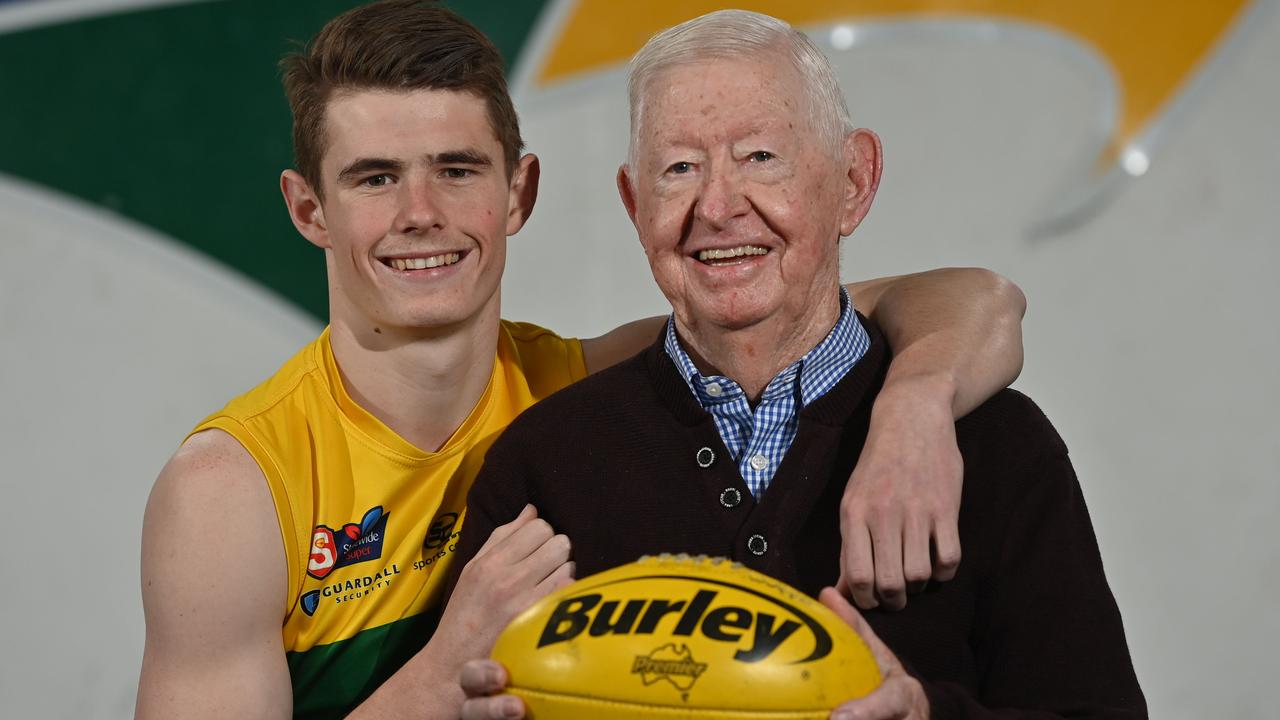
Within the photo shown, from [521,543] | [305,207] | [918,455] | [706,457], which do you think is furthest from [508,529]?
[305,207]

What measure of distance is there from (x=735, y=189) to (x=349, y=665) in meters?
0.80

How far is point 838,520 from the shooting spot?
123cm

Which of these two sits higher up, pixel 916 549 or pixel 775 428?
pixel 775 428

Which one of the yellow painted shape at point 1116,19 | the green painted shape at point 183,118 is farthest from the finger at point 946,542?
the green painted shape at point 183,118

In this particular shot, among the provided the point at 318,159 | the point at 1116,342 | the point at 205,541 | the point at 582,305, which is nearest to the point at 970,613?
the point at 205,541

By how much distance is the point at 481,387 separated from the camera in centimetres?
170

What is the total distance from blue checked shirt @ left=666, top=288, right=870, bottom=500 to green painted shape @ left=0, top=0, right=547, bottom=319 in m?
1.80

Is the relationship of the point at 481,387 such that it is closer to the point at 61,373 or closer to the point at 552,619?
the point at 552,619

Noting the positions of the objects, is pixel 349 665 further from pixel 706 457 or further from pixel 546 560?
pixel 706 457

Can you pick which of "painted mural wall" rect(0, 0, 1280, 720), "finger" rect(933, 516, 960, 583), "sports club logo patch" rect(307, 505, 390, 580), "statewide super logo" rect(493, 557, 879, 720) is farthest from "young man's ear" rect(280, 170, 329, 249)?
"painted mural wall" rect(0, 0, 1280, 720)

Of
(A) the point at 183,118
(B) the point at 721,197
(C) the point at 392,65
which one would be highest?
(A) the point at 183,118

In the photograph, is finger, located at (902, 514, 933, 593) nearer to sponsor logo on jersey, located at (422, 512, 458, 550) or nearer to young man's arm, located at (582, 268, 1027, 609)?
young man's arm, located at (582, 268, 1027, 609)

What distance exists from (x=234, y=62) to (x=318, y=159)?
1.49 metres

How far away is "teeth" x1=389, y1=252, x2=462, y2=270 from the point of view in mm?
1555
